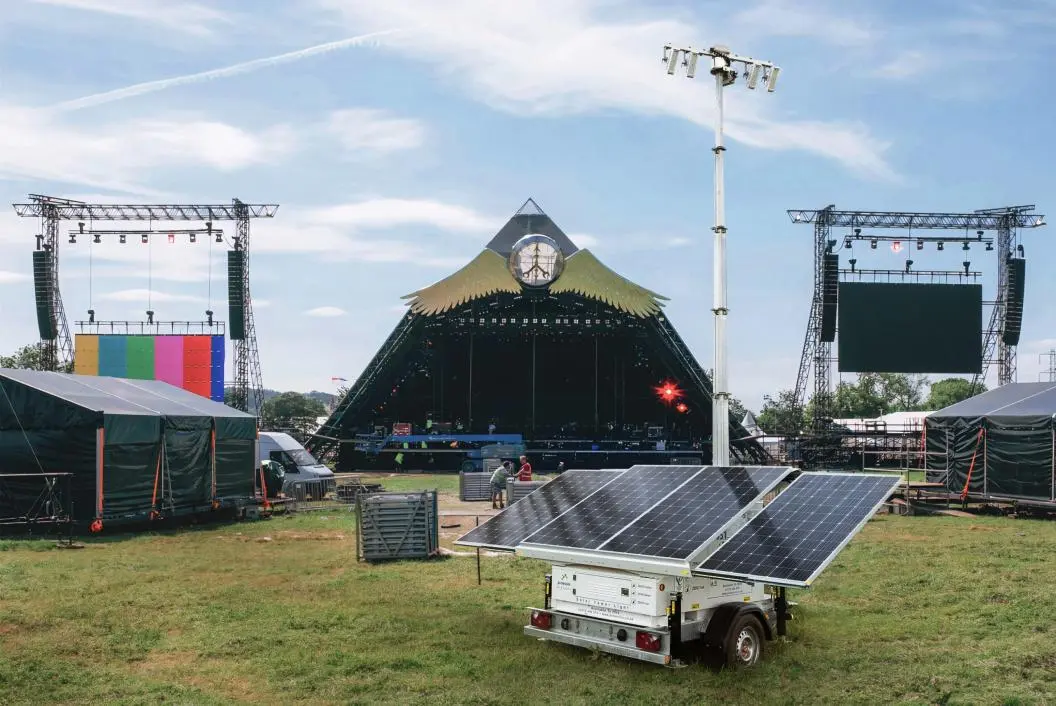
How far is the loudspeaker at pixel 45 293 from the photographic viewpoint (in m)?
59.1

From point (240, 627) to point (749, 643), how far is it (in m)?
6.76

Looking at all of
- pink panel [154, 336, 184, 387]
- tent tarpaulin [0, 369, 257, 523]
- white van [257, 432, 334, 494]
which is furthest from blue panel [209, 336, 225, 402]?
tent tarpaulin [0, 369, 257, 523]

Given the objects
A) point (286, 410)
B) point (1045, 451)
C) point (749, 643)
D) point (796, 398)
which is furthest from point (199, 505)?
point (286, 410)

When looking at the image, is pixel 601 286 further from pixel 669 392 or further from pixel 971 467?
pixel 971 467

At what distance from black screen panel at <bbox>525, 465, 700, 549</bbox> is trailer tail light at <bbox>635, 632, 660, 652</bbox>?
117 centimetres

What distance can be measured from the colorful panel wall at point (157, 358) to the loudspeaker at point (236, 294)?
8.23ft

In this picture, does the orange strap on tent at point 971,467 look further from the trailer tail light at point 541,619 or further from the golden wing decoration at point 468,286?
the golden wing decoration at point 468,286

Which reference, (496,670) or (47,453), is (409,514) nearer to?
(496,670)

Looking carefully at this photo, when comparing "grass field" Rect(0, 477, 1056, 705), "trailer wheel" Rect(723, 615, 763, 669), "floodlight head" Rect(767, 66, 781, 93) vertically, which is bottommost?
"grass field" Rect(0, 477, 1056, 705)

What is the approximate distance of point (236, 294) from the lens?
58.9 m

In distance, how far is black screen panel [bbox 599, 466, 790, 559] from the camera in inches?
397

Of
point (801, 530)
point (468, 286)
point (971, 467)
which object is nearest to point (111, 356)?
point (468, 286)

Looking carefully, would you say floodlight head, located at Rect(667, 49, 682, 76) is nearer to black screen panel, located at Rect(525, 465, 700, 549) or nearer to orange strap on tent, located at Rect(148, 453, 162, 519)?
black screen panel, located at Rect(525, 465, 700, 549)

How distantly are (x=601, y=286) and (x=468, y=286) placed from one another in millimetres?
8292
